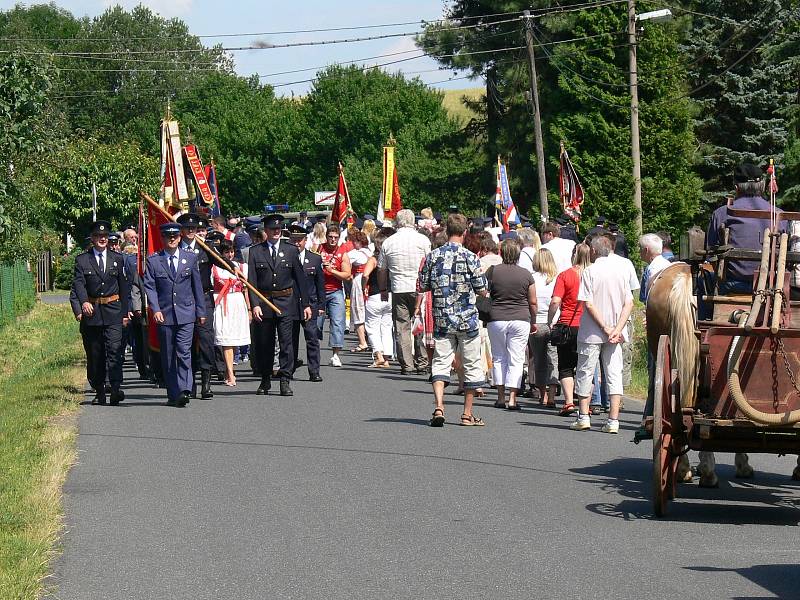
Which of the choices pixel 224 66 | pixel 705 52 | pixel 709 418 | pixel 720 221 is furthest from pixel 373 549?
pixel 224 66

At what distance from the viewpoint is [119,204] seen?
62.0 m

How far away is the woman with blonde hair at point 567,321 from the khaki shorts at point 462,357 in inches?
50.2

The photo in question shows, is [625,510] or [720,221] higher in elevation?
[720,221]

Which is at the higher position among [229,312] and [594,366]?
[229,312]

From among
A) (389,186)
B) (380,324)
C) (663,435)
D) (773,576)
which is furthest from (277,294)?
(389,186)

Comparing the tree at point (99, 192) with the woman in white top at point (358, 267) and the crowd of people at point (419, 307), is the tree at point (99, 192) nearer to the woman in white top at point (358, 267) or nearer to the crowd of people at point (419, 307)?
the woman in white top at point (358, 267)

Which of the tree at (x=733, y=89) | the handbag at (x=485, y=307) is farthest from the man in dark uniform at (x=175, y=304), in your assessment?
the tree at (x=733, y=89)

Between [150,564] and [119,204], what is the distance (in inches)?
2179

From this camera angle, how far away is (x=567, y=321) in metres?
15.2

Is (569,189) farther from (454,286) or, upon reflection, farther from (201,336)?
(454,286)

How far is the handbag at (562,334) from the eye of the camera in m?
15.0

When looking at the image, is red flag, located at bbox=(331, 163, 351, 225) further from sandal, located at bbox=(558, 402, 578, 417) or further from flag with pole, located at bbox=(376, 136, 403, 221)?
sandal, located at bbox=(558, 402, 578, 417)

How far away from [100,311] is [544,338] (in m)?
4.99

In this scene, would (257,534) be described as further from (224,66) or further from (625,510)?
(224,66)
